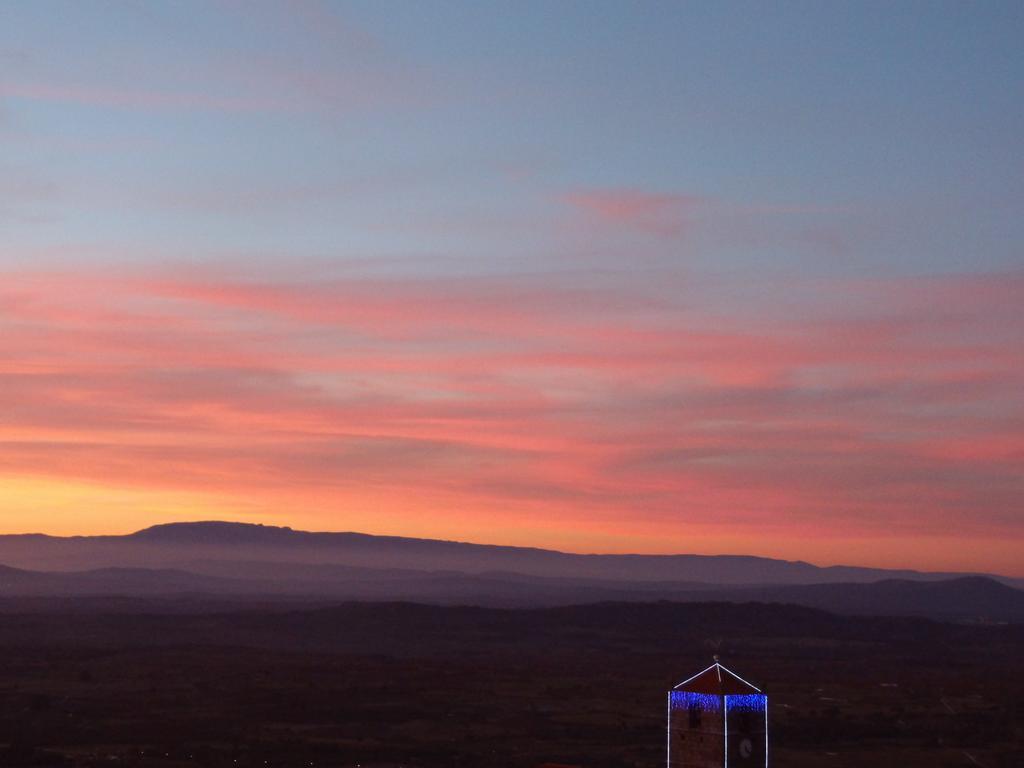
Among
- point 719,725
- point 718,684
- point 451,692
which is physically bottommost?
point 451,692

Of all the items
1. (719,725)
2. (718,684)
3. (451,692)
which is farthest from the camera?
(451,692)

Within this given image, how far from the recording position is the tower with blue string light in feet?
103

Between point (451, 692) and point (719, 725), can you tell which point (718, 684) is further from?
point (451, 692)

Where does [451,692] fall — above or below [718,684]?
below

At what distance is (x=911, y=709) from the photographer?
81625 mm

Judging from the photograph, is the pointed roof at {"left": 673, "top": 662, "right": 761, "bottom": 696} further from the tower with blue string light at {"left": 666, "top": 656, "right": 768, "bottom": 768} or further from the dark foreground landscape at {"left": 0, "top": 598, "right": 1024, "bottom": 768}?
the dark foreground landscape at {"left": 0, "top": 598, "right": 1024, "bottom": 768}

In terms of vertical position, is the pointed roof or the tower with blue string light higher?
the pointed roof

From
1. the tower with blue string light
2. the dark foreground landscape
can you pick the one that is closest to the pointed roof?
the tower with blue string light

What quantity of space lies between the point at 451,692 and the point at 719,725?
58769mm

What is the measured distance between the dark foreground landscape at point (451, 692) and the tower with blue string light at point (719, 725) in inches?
48.0

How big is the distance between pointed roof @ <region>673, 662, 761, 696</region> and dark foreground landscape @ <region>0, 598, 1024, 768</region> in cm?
84

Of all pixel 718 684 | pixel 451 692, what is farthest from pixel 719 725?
pixel 451 692

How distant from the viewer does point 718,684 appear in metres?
31.7

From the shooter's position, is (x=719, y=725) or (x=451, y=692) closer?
(x=719, y=725)
